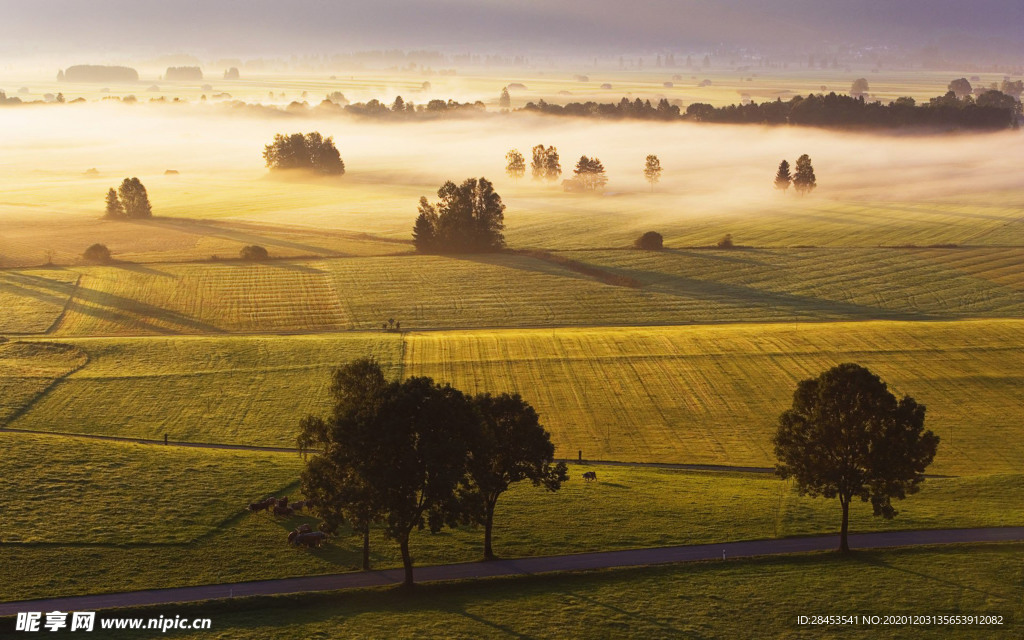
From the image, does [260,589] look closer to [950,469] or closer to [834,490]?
[834,490]

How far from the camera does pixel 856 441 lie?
44875mm

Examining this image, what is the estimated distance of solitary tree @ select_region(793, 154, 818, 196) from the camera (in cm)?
18450

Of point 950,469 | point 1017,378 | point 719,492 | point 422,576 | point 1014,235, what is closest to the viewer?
point 422,576

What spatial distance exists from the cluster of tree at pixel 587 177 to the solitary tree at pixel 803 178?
35786mm

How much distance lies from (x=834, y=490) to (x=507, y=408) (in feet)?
50.7

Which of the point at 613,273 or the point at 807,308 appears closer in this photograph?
the point at 807,308

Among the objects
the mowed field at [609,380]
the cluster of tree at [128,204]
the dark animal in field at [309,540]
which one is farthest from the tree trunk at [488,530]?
the cluster of tree at [128,204]

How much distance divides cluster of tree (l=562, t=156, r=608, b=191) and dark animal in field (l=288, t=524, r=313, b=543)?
5954 inches

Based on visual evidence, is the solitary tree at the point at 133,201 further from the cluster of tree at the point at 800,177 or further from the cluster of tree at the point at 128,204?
the cluster of tree at the point at 800,177

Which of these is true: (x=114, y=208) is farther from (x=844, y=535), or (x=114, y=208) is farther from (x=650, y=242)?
(x=844, y=535)

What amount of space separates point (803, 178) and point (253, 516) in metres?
155

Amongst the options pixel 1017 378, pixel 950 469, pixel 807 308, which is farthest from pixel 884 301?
pixel 950 469

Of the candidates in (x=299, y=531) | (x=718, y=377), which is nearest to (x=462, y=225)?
(x=718, y=377)

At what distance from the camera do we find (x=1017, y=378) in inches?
2864
